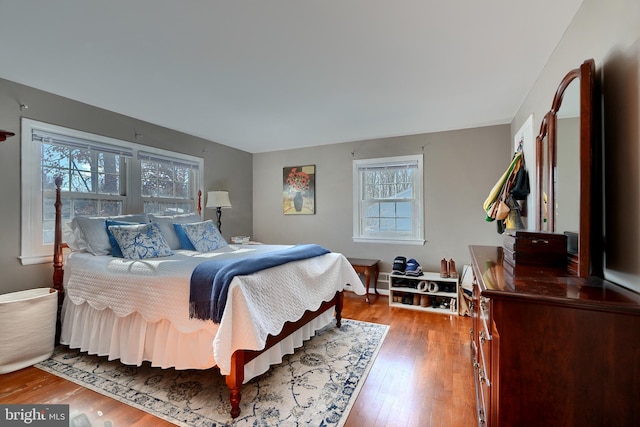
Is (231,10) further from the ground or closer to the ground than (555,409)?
further from the ground

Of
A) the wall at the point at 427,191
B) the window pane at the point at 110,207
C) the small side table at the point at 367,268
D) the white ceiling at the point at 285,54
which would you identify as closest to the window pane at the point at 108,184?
the window pane at the point at 110,207

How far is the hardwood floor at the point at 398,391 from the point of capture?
1.68 m

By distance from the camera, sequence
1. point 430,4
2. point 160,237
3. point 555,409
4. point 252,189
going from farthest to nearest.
Answer: point 252,189 → point 160,237 → point 430,4 → point 555,409

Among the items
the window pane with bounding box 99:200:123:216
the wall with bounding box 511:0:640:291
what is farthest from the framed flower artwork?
the wall with bounding box 511:0:640:291

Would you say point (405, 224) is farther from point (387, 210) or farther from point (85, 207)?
point (85, 207)

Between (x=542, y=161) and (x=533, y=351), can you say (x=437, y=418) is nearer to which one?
(x=533, y=351)

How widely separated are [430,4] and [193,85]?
6.35ft

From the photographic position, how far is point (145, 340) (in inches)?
80.7

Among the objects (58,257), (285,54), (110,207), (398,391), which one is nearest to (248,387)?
(398,391)

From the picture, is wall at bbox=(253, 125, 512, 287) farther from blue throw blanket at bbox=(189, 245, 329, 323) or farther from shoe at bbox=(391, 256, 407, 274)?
blue throw blanket at bbox=(189, 245, 329, 323)

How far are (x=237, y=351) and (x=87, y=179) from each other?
2.59 meters

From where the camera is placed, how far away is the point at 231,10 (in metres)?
1.56

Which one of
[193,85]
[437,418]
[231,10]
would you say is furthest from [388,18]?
[437,418]

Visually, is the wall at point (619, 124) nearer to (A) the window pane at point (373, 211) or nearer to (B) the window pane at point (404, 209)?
(B) the window pane at point (404, 209)
